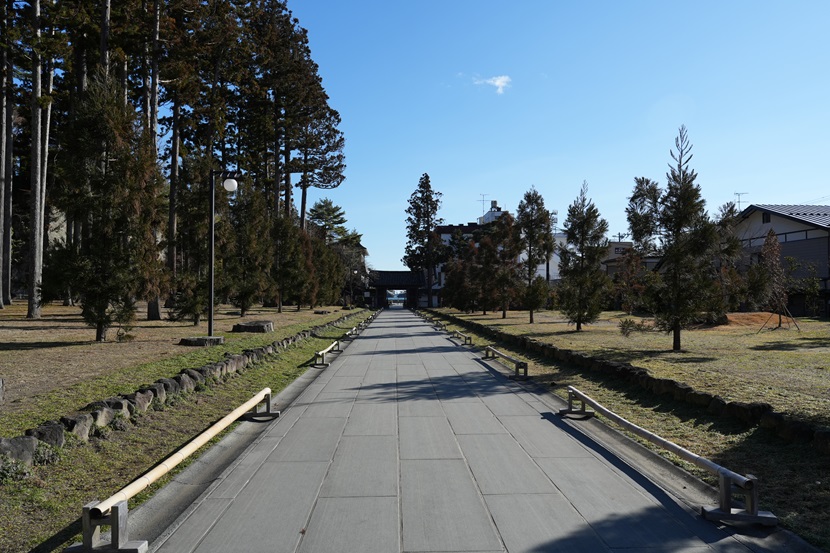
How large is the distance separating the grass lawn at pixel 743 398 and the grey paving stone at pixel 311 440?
12.0 ft

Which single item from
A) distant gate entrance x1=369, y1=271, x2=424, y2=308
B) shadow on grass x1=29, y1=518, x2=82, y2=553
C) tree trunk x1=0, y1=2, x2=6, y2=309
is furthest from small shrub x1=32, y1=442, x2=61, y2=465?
distant gate entrance x1=369, y1=271, x2=424, y2=308

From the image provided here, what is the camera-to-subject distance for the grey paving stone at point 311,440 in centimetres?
609

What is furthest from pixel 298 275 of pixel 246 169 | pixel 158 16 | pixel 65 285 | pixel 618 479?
pixel 618 479

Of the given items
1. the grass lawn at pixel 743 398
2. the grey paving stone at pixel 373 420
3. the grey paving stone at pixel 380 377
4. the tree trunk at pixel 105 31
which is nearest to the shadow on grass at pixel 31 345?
the grey paving stone at pixel 380 377

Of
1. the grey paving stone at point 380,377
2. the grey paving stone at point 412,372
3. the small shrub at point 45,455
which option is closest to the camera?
the small shrub at point 45,455

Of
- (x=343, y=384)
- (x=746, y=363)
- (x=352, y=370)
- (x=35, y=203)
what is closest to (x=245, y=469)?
(x=343, y=384)

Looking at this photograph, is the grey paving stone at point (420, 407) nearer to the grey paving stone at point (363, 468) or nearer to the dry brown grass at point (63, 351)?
the grey paving stone at point (363, 468)

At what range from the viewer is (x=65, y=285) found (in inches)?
583

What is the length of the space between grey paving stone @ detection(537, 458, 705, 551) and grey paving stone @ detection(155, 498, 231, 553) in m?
2.78

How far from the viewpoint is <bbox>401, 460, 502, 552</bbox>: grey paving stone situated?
3879 millimetres

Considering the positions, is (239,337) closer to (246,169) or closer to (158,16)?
(158,16)

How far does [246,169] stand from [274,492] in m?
40.0

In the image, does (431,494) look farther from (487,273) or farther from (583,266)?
(487,273)

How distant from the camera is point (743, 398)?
8.25 m
